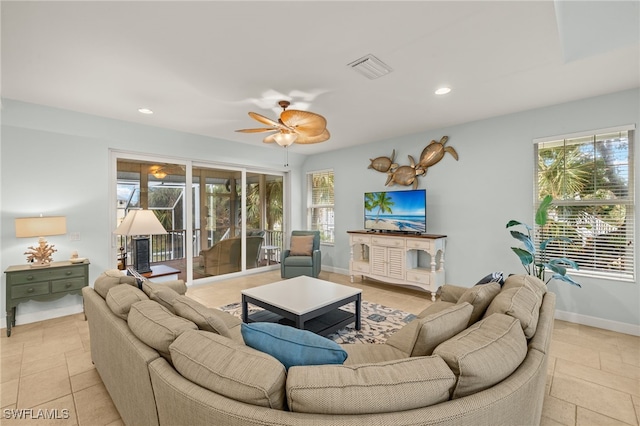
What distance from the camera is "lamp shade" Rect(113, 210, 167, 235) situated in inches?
113

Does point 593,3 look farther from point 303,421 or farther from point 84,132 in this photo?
point 84,132

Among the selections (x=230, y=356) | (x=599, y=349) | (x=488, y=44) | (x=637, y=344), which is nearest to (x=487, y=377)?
(x=230, y=356)

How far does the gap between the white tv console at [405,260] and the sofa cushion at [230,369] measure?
3.54 metres

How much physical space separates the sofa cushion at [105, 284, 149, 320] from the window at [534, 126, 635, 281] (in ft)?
14.2

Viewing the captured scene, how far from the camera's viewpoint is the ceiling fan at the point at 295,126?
2658 millimetres

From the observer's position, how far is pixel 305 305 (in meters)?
2.58

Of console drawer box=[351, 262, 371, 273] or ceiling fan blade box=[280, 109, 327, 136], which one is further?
console drawer box=[351, 262, 371, 273]

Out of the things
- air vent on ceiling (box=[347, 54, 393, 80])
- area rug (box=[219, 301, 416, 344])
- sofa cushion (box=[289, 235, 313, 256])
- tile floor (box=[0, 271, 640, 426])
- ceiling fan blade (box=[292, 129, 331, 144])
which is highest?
air vent on ceiling (box=[347, 54, 393, 80])

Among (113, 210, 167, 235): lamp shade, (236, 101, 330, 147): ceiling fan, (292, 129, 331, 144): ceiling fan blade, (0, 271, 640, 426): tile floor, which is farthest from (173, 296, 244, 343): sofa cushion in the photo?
(292, 129, 331, 144): ceiling fan blade

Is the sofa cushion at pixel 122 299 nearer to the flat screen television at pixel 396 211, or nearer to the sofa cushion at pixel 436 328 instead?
the sofa cushion at pixel 436 328

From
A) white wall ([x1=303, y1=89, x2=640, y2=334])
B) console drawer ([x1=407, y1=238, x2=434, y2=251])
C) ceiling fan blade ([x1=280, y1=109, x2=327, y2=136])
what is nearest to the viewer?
ceiling fan blade ([x1=280, y1=109, x2=327, y2=136])

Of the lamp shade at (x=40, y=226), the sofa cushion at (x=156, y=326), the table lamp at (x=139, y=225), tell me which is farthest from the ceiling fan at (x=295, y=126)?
the lamp shade at (x=40, y=226)

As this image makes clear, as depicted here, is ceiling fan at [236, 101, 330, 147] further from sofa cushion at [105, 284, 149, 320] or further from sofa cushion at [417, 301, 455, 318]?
sofa cushion at [417, 301, 455, 318]

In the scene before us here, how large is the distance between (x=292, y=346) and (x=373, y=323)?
89.1 inches
